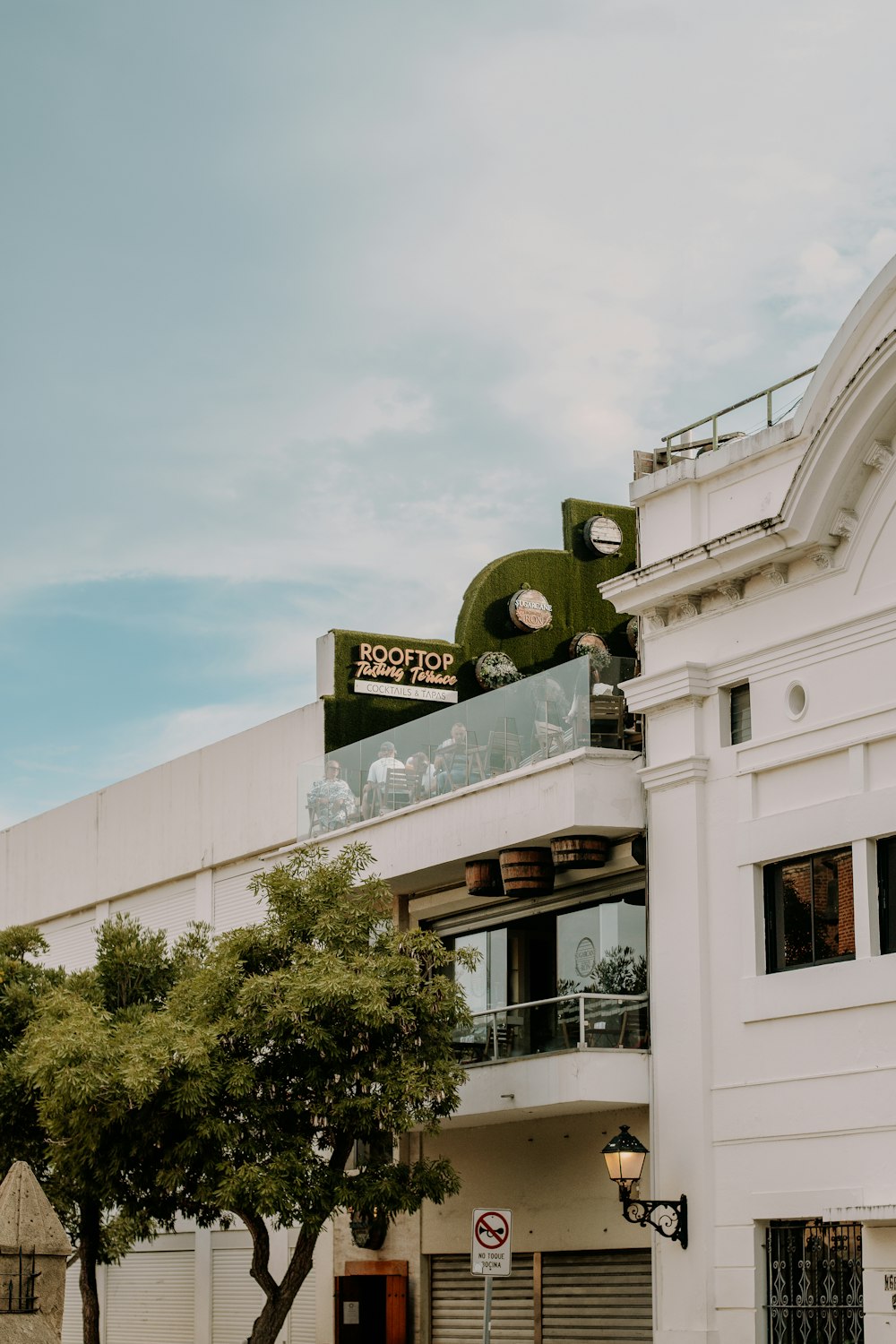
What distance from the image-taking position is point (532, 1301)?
24.9 meters

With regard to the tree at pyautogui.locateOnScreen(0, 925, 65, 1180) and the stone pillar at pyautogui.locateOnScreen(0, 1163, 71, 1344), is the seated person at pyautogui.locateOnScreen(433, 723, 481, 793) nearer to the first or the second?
the tree at pyautogui.locateOnScreen(0, 925, 65, 1180)

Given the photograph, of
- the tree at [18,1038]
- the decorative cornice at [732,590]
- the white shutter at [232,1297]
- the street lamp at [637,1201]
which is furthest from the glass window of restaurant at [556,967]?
the white shutter at [232,1297]

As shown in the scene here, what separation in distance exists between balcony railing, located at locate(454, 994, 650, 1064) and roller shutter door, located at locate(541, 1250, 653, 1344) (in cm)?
264

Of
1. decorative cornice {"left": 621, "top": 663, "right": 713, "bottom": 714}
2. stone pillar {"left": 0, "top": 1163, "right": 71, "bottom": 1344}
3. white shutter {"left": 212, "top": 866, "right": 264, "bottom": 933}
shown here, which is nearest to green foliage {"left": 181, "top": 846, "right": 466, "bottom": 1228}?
decorative cornice {"left": 621, "top": 663, "right": 713, "bottom": 714}

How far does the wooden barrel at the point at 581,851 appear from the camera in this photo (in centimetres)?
2336

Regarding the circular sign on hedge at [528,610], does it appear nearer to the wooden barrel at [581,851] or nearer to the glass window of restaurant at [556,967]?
the glass window of restaurant at [556,967]

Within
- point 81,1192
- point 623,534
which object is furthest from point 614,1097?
point 623,534

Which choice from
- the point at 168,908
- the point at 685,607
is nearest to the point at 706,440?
the point at 685,607

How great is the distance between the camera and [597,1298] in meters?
23.9

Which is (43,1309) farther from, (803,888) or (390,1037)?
(803,888)

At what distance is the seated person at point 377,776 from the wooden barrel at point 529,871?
3.00 meters

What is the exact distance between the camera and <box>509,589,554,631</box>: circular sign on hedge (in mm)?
31836

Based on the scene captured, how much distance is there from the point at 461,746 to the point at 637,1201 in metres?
6.61

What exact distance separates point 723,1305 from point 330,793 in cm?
1002
